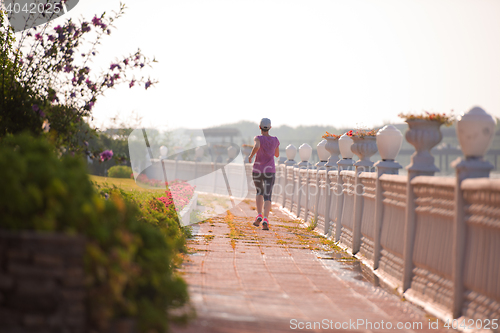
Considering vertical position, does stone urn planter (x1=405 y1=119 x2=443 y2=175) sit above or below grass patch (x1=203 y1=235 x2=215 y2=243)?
above

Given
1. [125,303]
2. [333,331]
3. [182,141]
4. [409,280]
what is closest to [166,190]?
[182,141]

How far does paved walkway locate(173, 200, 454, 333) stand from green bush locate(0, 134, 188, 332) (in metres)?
0.62

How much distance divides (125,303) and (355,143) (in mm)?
6694

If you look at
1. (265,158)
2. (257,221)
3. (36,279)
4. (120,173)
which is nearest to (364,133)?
(265,158)

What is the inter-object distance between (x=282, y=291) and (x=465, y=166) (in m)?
2.21

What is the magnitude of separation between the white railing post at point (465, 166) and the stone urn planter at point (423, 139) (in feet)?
3.57

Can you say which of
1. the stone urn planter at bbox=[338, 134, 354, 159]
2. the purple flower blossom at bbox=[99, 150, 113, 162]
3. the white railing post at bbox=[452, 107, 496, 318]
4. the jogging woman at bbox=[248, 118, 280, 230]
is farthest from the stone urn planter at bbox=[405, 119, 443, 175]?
the jogging woman at bbox=[248, 118, 280, 230]

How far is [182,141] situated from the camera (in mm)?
11844

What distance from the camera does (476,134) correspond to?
4.82m

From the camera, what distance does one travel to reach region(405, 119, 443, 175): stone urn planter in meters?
5.99

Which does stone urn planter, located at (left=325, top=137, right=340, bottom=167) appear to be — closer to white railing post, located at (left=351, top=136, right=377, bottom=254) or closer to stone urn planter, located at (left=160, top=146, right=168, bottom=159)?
Result: white railing post, located at (left=351, top=136, right=377, bottom=254)

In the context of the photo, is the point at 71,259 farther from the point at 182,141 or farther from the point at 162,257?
Result: the point at 182,141

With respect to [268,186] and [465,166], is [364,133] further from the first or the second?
[465,166]

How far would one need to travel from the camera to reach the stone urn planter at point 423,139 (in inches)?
236
